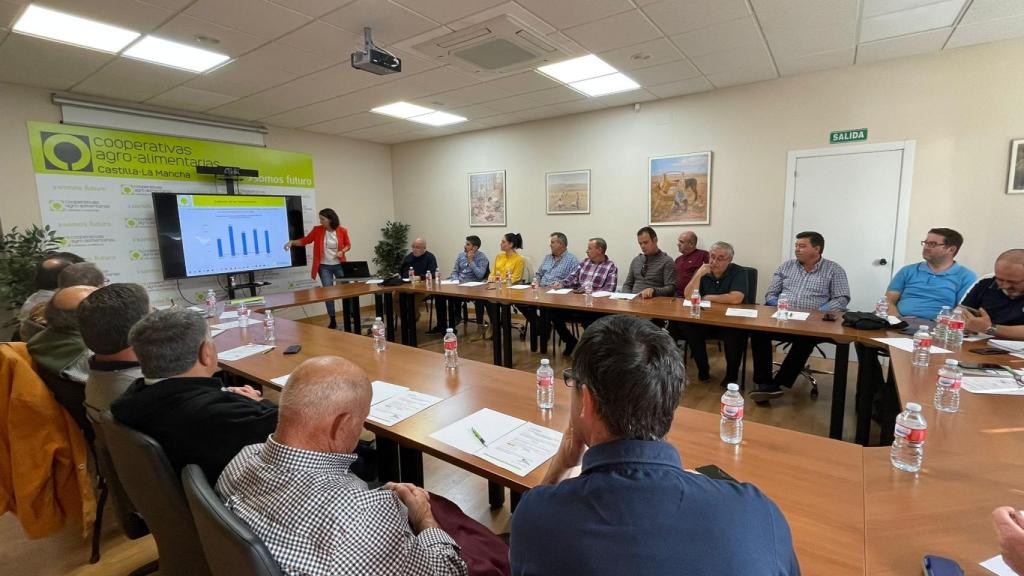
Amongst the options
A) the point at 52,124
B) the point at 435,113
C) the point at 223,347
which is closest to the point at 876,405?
the point at 223,347

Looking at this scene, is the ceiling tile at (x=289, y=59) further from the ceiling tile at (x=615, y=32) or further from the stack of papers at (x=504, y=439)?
the stack of papers at (x=504, y=439)

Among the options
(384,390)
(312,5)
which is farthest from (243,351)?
(312,5)

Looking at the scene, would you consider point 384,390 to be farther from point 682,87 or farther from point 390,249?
point 390,249

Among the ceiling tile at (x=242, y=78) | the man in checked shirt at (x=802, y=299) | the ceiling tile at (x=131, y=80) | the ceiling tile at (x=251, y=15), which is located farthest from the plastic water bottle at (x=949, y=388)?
the ceiling tile at (x=131, y=80)

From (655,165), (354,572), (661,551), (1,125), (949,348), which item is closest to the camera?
(661,551)

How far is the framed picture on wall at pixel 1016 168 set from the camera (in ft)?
12.1

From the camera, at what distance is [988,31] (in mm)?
3477

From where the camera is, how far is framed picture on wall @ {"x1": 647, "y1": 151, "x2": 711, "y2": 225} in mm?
5137

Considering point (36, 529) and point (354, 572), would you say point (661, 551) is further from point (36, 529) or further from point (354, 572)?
point (36, 529)

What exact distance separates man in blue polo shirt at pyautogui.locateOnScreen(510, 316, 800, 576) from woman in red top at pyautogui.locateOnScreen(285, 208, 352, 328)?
614cm

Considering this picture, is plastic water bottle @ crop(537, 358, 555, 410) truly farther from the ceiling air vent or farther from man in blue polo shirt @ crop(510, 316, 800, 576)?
the ceiling air vent

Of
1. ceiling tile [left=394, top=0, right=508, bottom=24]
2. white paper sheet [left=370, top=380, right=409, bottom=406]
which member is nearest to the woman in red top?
ceiling tile [left=394, top=0, right=508, bottom=24]

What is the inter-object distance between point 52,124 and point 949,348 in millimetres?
7432

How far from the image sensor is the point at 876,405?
3041 mm
